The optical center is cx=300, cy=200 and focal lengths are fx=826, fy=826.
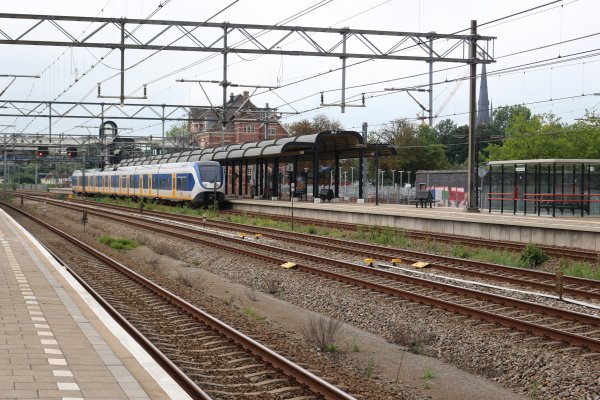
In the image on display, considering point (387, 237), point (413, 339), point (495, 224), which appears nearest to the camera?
point (413, 339)

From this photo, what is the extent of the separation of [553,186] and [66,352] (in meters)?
25.8

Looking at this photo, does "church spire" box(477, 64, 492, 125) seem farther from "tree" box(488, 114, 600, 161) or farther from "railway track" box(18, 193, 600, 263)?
"railway track" box(18, 193, 600, 263)

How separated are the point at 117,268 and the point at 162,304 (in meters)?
6.33

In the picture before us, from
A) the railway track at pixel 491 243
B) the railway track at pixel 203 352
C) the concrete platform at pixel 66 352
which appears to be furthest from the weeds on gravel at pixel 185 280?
the railway track at pixel 491 243

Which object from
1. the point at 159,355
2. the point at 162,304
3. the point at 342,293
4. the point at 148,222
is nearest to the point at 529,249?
the point at 342,293

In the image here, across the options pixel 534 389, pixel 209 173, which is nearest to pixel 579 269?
pixel 534 389

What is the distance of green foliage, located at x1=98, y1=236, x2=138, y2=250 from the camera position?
93.5ft

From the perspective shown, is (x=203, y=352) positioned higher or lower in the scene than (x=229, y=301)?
higher

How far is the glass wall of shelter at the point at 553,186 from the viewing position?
3141 centimetres

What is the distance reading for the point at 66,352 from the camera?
884 centimetres

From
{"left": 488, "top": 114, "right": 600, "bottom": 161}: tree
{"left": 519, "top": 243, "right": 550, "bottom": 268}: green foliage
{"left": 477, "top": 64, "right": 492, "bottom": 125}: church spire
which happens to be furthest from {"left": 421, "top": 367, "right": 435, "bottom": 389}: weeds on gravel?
{"left": 477, "top": 64, "right": 492, "bottom": 125}: church spire

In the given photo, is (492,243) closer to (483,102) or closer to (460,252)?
(460,252)

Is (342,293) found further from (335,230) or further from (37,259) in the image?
(335,230)

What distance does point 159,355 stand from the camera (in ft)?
31.6
